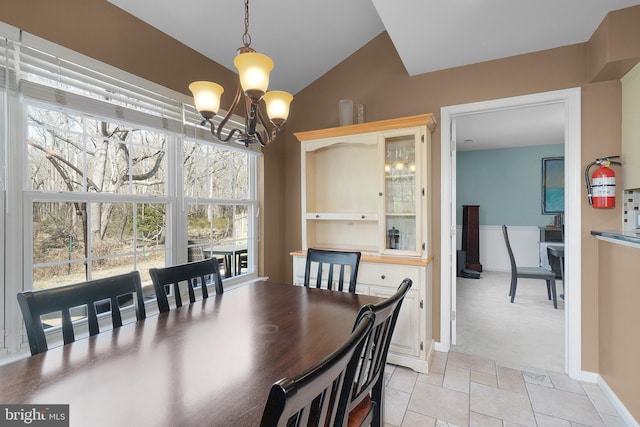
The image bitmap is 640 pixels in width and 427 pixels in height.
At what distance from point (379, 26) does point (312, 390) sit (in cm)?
315

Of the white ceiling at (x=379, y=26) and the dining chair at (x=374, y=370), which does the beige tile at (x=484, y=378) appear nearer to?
the dining chair at (x=374, y=370)

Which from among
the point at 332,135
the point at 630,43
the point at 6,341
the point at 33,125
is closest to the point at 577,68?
the point at 630,43

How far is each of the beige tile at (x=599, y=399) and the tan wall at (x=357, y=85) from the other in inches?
5.6

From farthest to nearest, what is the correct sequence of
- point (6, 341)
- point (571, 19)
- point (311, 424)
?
1. point (571, 19)
2. point (6, 341)
3. point (311, 424)

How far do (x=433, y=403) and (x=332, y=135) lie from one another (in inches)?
89.2

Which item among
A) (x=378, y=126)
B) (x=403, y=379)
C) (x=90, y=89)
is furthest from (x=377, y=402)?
(x=90, y=89)

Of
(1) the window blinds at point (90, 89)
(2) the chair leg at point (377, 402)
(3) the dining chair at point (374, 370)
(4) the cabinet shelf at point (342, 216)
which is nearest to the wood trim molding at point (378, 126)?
(4) the cabinet shelf at point (342, 216)

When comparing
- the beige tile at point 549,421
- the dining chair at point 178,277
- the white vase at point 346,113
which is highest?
the white vase at point 346,113

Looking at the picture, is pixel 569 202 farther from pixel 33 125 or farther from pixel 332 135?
pixel 33 125

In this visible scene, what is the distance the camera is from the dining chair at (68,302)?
3.79 ft

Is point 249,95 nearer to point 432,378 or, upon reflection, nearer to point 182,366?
point 182,366

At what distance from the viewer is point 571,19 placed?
2.03m

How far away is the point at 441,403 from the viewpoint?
1986 mm

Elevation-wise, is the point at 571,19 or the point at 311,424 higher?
the point at 571,19
